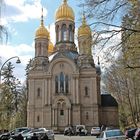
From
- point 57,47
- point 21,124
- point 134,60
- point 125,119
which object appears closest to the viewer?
point 134,60

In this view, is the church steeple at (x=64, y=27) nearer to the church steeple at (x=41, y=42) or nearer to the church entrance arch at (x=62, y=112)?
the church steeple at (x=41, y=42)

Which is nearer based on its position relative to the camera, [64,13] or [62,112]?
[62,112]

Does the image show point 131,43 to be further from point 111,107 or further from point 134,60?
point 111,107

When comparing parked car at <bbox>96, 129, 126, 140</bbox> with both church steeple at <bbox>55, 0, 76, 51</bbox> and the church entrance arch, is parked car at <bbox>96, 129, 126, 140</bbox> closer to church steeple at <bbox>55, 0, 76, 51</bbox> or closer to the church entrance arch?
the church entrance arch

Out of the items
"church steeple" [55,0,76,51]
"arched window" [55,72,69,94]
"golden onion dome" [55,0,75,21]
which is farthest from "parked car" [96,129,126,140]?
"golden onion dome" [55,0,75,21]

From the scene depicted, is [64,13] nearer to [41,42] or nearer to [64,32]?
[64,32]

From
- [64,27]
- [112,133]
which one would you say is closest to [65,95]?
[64,27]

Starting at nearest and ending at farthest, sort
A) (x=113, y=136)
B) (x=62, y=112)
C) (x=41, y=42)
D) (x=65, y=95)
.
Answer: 1. (x=113, y=136)
2. (x=62, y=112)
3. (x=65, y=95)
4. (x=41, y=42)

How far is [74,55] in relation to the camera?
262 feet

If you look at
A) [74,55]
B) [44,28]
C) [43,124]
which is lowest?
[43,124]

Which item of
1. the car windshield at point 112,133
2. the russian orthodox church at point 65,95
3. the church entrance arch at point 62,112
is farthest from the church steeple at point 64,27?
the car windshield at point 112,133

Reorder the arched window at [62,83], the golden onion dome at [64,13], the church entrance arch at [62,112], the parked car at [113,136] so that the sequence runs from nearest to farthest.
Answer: the parked car at [113,136] < the church entrance arch at [62,112] < the arched window at [62,83] < the golden onion dome at [64,13]

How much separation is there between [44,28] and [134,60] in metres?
65.0

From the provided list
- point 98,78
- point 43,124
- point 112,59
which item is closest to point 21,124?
point 43,124
